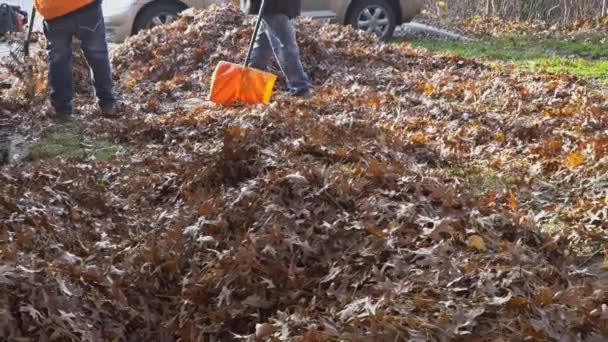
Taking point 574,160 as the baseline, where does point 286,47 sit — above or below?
above

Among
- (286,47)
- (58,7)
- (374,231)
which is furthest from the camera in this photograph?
(286,47)

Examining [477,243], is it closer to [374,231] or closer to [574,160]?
[374,231]

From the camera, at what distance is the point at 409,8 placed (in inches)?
438

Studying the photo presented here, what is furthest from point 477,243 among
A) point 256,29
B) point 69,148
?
point 256,29

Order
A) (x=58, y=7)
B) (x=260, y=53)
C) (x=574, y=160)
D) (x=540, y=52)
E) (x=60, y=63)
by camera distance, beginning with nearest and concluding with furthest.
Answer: (x=574, y=160) → (x=58, y=7) → (x=60, y=63) → (x=260, y=53) → (x=540, y=52)

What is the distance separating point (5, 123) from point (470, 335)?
4.81 m

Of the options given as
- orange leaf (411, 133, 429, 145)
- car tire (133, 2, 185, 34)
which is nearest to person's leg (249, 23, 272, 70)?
orange leaf (411, 133, 429, 145)

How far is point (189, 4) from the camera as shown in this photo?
34.4 ft

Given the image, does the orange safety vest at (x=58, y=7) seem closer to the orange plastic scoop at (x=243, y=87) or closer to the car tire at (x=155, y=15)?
the orange plastic scoop at (x=243, y=87)

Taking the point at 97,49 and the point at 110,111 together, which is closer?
the point at 97,49

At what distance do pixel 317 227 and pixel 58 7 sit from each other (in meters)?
3.45

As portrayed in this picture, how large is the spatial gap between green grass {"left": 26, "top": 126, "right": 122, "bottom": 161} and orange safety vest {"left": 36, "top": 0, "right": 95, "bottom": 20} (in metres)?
0.98

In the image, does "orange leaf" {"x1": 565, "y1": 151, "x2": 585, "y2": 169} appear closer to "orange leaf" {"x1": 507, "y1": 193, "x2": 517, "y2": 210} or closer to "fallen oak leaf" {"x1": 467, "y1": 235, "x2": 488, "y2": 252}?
"orange leaf" {"x1": 507, "y1": 193, "x2": 517, "y2": 210}

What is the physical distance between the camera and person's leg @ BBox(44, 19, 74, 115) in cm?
592
